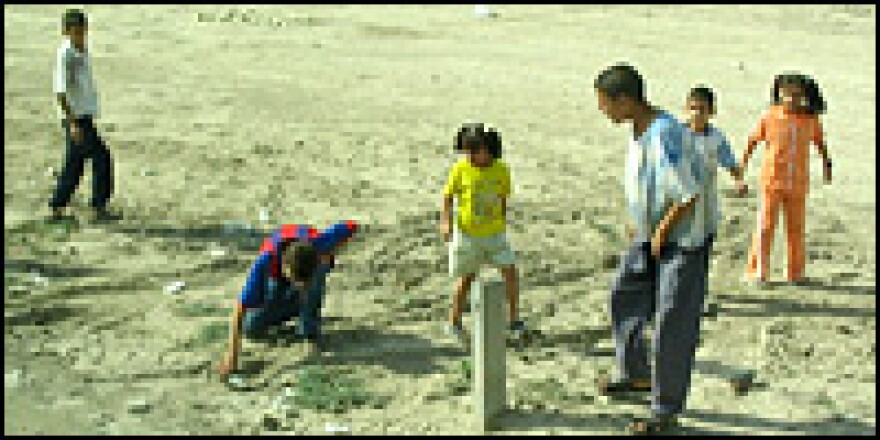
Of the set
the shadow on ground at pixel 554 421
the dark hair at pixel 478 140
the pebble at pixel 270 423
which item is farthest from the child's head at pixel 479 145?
the pebble at pixel 270 423

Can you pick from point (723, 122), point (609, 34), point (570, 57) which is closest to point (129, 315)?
point (723, 122)

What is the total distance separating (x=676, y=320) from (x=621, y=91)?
1.12 meters

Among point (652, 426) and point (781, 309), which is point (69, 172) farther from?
point (652, 426)

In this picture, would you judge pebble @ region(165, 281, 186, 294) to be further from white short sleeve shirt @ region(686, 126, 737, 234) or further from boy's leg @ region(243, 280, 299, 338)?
white short sleeve shirt @ region(686, 126, 737, 234)

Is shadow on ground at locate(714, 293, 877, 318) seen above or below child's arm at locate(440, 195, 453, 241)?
below

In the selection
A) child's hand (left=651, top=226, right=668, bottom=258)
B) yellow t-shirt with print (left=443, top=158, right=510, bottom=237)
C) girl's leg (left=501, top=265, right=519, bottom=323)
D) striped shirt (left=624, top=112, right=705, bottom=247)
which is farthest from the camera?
girl's leg (left=501, top=265, right=519, bottom=323)

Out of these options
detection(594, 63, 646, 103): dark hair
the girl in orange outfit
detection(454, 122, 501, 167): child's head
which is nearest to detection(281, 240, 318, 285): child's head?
detection(454, 122, 501, 167): child's head

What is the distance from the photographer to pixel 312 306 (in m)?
8.16

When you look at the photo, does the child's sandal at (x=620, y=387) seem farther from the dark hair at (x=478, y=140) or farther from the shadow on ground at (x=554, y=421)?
the dark hair at (x=478, y=140)

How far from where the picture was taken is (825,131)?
571 inches

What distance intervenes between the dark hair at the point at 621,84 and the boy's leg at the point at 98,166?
557cm

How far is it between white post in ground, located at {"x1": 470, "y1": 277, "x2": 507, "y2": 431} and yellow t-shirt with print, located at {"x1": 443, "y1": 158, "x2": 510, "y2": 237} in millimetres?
1117

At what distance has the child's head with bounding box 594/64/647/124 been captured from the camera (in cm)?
641

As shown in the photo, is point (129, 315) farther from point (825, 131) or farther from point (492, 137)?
point (825, 131)
